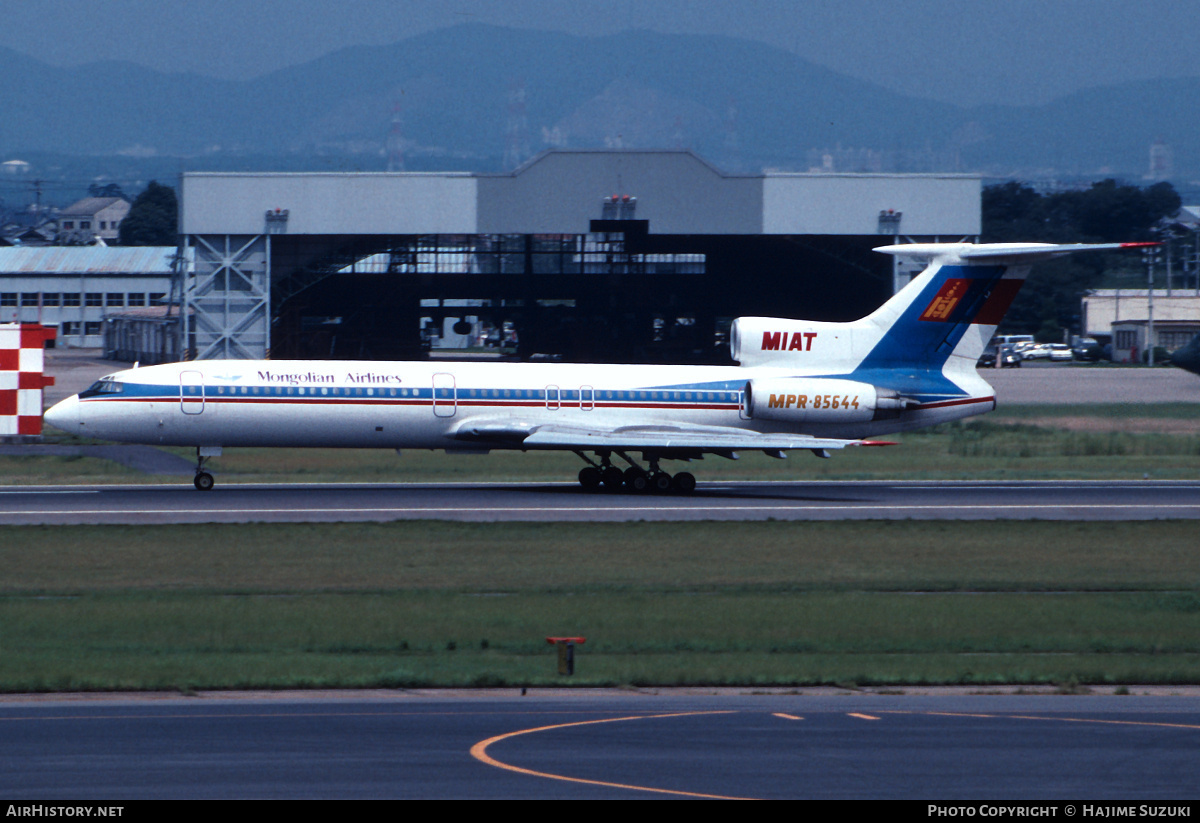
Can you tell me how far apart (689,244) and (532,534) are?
2026 inches

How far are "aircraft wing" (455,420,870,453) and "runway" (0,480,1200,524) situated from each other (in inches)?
56.1

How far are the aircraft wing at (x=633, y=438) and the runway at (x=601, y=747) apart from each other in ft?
65.0

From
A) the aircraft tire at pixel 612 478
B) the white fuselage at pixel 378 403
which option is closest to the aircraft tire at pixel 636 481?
the aircraft tire at pixel 612 478

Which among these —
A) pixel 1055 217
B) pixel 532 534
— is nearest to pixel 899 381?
pixel 532 534

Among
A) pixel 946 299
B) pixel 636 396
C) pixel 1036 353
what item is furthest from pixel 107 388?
pixel 1036 353

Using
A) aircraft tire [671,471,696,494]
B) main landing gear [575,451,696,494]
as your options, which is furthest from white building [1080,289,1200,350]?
main landing gear [575,451,696,494]

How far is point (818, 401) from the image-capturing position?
121 ft

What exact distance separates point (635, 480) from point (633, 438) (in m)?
2.06

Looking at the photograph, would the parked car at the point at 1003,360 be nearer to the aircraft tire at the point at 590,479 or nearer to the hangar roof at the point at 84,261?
the aircraft tire at the point at 590,479

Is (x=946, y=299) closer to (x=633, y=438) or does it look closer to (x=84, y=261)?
(x=633, y=438)

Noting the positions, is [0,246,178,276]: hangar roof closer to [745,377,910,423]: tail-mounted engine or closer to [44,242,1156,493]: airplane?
[44,242,1156,493]: airplane

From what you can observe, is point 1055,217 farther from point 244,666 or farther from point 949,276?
point 244,666

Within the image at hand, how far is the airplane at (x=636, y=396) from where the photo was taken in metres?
34.7

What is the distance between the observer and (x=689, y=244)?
3039 inches
